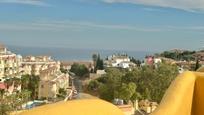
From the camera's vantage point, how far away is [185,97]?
3207 millimetres

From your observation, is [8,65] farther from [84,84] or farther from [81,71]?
[81,71]

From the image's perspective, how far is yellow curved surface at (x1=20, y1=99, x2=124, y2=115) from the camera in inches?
78.7

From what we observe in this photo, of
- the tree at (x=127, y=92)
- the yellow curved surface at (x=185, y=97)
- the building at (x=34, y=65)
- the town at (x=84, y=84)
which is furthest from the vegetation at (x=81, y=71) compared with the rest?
the yellow curved surface at (x=185, y=97)

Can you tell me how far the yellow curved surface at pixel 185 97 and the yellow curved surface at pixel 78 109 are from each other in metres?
0.41

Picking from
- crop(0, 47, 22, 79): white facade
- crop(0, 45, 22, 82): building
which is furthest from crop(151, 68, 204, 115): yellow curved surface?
crop(0, 47, 22, 79): white facade

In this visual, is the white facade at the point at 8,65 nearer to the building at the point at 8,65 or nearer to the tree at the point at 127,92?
the building at the point at 8,65

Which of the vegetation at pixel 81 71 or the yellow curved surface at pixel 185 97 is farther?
the vegetation at pixel 81 71

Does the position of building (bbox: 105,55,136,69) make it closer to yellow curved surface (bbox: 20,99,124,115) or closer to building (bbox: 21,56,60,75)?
building (bbox: 21,56,60,75)

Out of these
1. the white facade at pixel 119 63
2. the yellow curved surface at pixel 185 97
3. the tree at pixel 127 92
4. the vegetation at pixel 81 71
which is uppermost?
the yellow curved surface at pixel 185 97

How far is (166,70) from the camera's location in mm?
28391

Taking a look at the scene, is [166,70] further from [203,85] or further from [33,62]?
[33,62]

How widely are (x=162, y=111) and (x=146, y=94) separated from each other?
24.8m

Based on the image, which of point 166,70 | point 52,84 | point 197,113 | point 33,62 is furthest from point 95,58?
point 197,113

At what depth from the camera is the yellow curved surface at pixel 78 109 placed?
6.56 feet
